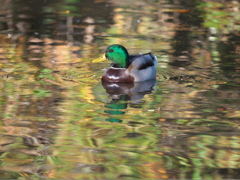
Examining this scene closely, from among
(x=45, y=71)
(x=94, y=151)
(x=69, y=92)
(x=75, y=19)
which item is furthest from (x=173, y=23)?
(x=94, y=151)

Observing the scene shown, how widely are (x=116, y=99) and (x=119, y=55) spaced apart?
51.5 inches

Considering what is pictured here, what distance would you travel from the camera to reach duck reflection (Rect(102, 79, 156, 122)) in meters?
7.61

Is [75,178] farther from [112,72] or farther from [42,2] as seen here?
[42,2]

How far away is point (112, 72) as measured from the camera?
29.7ft

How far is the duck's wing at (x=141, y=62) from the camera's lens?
922cm

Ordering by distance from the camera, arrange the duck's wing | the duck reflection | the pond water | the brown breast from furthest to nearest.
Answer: the duck's wing < the brown breast < the duck reflection < the pond water

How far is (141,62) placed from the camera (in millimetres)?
9312

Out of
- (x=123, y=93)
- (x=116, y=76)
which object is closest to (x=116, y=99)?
(x=123, y=93)

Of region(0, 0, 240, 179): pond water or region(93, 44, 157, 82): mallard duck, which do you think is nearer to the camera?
region(0, 0, 240, 179): pond water

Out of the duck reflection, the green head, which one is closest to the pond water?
the duck reflection

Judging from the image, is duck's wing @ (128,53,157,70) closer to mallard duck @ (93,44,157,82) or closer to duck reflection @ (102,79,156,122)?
mallard duck @ (93,44,157,82)

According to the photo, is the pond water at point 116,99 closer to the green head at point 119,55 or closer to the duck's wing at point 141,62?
the duck's wing at point 141,62

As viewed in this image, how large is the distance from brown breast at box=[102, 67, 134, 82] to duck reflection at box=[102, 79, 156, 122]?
72 millimetres

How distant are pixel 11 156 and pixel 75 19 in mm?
7860
